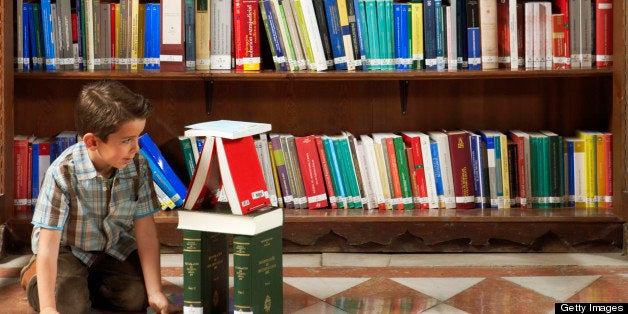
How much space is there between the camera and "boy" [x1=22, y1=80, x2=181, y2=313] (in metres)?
2.75

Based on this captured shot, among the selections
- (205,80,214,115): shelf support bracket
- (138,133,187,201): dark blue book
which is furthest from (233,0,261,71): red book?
(138,133,187,201): dark blue book

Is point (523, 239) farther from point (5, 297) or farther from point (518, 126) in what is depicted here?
point (5, 297)

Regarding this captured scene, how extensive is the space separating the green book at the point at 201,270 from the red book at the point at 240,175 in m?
0.15

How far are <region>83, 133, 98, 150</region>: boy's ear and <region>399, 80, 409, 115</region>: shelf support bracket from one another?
1.59 m

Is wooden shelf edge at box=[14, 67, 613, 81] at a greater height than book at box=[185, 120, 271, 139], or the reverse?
wooden shelf edge at box=[14, 67, 613, 81]

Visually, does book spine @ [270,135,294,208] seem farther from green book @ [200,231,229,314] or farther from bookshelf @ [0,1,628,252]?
green book @ [200,231,229,314]

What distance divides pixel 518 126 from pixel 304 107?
875mm

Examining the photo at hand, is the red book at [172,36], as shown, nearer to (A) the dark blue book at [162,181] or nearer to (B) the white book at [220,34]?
(B) the white book at [220,34]

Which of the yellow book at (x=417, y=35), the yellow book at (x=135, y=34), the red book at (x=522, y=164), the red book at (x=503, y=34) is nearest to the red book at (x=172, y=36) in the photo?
the yellow book at (x=135, y=34)

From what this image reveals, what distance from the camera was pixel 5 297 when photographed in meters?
3.20

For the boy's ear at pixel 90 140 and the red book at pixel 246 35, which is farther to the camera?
the red book at pixel 246 35

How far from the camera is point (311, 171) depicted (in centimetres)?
384

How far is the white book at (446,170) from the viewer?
12.6 ft

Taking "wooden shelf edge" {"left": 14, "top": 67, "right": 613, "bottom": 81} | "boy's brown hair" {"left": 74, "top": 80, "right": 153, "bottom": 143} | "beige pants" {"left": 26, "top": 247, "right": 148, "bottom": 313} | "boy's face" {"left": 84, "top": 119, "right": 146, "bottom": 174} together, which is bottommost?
"beige pants" {"left": 26, "top": 247, "right": 148, "bottom": 313}
